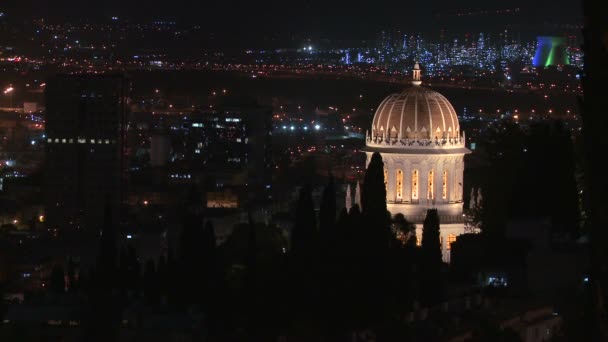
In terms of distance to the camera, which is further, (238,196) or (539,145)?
(238,196)

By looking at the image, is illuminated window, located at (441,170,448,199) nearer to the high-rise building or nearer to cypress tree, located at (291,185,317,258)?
cypress tree, located at (291,185,317,258)

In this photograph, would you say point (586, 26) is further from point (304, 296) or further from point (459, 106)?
point (459, 106)

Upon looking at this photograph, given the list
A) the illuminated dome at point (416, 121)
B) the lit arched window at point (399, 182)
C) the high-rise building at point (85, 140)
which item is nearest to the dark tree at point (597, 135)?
the illuminated dome at point (416, 121)

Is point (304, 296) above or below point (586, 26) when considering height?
below

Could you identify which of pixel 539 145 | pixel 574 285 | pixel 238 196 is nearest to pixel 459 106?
pixel 238 196

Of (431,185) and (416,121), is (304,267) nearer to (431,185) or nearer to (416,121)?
(416,121)

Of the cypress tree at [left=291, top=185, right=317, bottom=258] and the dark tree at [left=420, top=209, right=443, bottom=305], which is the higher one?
the cypress tree at [left=291, top=185, right=317, bottom=258]

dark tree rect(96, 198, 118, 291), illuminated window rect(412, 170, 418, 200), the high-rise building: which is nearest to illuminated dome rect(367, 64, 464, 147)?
illuminated window rect(412, 170, 418, 200)
